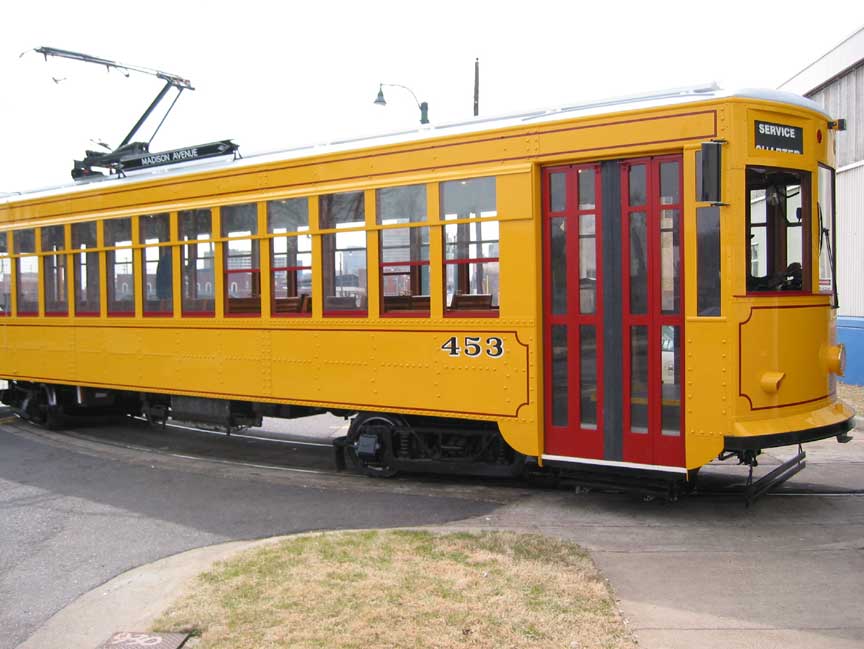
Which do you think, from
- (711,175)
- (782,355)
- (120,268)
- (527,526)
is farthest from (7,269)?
(782,355)

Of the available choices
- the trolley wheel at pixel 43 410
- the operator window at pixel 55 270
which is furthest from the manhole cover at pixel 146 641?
the trolley wheel at pixel 43 410

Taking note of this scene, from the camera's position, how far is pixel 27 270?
10891 millimetres

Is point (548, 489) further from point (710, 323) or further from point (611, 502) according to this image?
point (710, 323)

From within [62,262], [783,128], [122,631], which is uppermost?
[783,128]

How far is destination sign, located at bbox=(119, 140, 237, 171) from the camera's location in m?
8.83

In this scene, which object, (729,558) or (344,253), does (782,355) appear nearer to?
(729,558)

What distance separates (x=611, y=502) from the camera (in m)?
6.82

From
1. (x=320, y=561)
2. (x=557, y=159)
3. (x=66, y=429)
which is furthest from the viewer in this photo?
(x=66, y=429)

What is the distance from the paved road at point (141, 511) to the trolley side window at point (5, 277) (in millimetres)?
2895

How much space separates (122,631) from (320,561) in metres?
1.32

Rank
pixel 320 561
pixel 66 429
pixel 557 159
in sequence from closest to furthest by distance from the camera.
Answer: pixel 320 561 < pixel 557 159 < pixel 66 429

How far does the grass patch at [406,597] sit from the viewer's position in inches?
167

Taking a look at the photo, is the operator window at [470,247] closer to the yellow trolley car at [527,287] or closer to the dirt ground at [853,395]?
the yellow trolley car at [527,287]

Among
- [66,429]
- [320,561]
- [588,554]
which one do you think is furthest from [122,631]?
[66,429]
